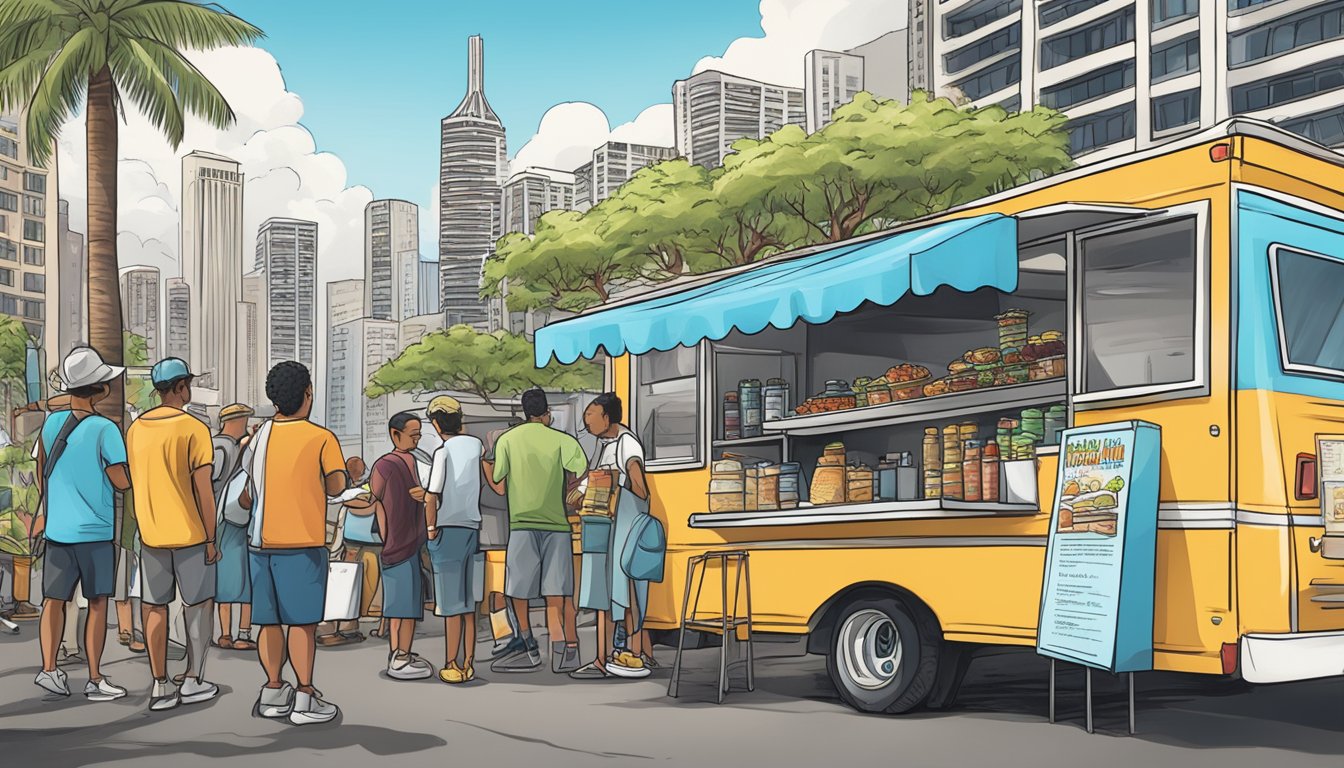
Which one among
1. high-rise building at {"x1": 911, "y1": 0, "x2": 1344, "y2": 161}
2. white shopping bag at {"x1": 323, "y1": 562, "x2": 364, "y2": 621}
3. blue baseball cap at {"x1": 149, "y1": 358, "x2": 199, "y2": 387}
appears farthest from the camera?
high-rise building at {"x1": 911, "y1": 0, "x2": 1344, "y2": 161}

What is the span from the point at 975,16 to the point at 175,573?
75.1m

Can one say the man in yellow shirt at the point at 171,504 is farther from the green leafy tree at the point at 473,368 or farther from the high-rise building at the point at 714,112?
the high-rise building at the point at 714,112

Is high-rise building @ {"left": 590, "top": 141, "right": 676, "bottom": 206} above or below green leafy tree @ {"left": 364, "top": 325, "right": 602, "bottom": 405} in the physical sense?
above

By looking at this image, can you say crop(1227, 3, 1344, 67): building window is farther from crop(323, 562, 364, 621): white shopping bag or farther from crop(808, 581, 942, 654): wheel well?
crop(323, 562, 364, 621): white shopping bag

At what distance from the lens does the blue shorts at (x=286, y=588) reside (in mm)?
7555

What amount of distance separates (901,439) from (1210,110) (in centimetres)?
5668

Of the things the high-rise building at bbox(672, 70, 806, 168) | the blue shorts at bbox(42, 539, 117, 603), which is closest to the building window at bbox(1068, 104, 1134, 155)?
the blue shorts at bbox(42, 539, 117, 603)

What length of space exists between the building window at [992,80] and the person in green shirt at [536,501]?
2693 inches

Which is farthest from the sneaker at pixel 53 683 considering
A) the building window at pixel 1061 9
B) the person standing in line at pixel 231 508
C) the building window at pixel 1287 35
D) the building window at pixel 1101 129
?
the building window at pixel 1061 9

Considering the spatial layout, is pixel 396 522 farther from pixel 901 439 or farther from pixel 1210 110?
pixel 1210 110

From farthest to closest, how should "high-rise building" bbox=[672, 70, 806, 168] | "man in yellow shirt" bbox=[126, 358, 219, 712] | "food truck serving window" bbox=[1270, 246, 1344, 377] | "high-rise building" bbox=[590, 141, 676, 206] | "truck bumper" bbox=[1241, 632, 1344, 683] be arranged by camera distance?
"high-rise building" bbox=[590, 141, 676, 206]
"high-rise building" bbox=[672, 70, 806, 168]
"man in yellow shirt" bbox=[126, 358, 219, 712]
"food truck serving window" bbox=[1270, 246, 1344, 377]
"truck bumper" bbox=[1241, 632, 1344, 683]

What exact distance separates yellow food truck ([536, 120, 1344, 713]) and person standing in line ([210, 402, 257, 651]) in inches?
116

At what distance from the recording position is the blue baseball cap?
8352mm

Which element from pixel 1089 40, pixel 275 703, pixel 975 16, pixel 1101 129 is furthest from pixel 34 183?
pixel 275 703
